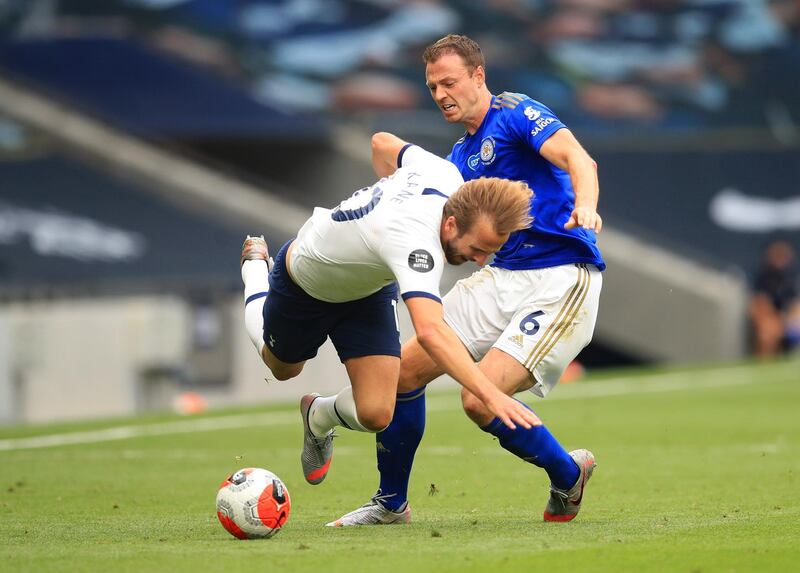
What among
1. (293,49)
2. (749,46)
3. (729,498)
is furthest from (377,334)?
(749,46)

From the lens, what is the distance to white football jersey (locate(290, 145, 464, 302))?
6.14 metres

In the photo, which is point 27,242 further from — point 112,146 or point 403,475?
point 403,475

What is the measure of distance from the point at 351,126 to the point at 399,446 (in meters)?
20.2

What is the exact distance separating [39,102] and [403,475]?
754 inches

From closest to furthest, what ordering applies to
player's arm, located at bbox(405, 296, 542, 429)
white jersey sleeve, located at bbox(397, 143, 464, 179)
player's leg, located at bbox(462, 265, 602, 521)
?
player's arm, located at bbox(405, 296, 542, 429) → white jersey sleeve, located at bbox(397, 143, 464, 179) → player's leg, located at bbox(462, 265, 602, 521)

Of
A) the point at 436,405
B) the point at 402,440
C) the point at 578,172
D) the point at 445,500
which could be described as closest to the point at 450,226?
the point at 578,172

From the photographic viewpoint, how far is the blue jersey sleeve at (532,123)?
7.04 meters

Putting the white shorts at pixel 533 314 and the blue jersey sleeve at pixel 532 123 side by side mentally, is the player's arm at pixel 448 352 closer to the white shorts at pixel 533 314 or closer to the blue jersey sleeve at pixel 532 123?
the white shorts at pixel 533 314

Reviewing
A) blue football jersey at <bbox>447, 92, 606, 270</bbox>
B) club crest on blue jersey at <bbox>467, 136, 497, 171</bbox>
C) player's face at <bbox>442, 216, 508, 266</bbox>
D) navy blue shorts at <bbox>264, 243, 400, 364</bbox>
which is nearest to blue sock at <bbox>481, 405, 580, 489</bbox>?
navy blue shorts at <bbox>264, 243, 400, 364</bbox>

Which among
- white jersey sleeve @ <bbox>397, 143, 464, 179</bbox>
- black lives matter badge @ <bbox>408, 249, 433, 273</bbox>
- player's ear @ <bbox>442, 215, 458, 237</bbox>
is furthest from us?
white jersey sleeve @ <bbox>397, 143, 464, 179</bbox>

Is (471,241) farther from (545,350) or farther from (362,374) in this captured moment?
(362,374)

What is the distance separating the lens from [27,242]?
79.3 ft

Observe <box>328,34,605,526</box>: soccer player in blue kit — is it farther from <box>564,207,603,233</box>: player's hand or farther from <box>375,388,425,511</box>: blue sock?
<box>564,207,603,233</box>: player's hand

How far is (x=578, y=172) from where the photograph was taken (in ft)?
22.2
